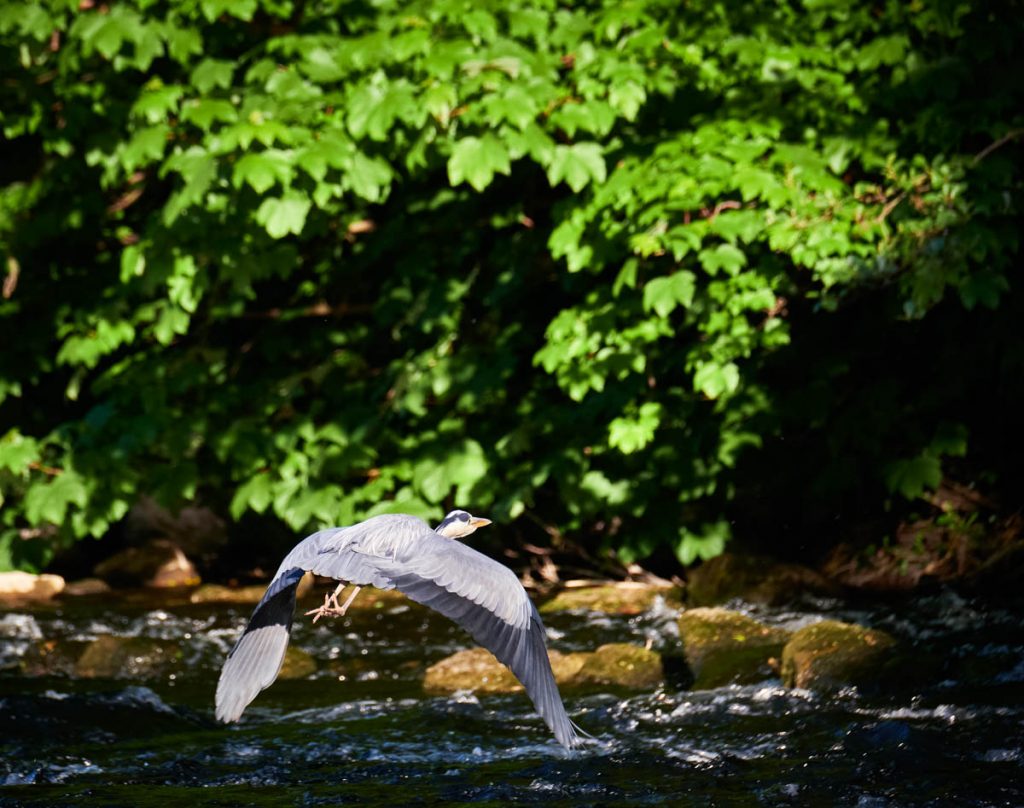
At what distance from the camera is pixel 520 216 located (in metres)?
7.07

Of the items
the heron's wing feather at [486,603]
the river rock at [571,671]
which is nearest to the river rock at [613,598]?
the river rock at [571,671]

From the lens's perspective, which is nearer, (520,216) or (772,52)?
(772,52)

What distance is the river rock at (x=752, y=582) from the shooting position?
22.2ft

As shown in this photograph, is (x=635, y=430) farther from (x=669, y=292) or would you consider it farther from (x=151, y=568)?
(x=151, y=568)

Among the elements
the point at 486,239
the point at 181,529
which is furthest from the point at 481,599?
the point at 181,529

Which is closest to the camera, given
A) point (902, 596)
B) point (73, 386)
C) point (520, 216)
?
point (902, 596)

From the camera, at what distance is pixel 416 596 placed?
10.6ft

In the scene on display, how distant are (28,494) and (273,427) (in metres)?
1.38

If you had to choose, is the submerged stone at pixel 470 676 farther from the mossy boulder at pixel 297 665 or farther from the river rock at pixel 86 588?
the river rock at pixel 86 588

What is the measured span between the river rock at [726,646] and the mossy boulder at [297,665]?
1.73m

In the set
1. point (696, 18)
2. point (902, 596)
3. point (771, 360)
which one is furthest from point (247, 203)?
point (902, 596)

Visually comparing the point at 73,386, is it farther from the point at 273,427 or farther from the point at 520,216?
the point at 520,216

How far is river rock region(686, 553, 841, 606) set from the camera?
6.78 m

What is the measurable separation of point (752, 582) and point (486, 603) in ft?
12.6
